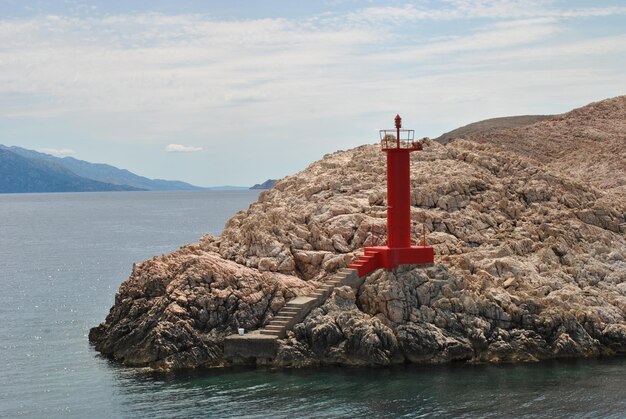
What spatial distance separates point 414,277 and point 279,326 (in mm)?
4964

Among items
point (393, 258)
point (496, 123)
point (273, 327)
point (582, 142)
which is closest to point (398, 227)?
point (393, 258)

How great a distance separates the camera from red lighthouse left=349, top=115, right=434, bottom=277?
3416cm

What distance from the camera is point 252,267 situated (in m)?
35.9

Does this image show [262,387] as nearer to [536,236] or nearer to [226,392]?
[226,392]

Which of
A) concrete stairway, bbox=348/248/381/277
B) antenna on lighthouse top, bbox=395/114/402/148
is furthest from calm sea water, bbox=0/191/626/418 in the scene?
antenna on lighthouse top, bbox=395/114/402/148

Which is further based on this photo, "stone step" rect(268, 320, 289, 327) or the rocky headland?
"stone step" rect(268, 320, 289, 327)

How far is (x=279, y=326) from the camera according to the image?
32.6m

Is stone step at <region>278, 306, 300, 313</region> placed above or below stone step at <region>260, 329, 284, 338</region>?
above

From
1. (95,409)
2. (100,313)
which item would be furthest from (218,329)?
(100,313)

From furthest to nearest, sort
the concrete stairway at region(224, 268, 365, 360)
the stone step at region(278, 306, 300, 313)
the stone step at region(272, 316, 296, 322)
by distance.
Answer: the stone step at region(278, 306, 300, 313) → the stone step at region(272, 316, 296, 322) → the concrete stairway at region(224, 268, 365, 360)

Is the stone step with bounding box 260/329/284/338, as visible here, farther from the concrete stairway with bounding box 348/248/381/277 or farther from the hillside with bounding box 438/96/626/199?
A: the hillside with bounding box 438/96/626/199

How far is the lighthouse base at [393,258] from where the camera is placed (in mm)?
34125

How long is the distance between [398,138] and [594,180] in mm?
24083

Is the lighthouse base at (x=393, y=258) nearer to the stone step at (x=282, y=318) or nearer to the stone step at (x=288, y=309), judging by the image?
the stone step at (x=288, y=309)
